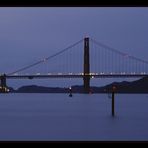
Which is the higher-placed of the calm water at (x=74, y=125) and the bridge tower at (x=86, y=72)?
the bridge tower at (x=86, y=72)

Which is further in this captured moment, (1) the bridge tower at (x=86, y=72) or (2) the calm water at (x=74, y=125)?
(1) the bridge tower at (x=86, y=72)

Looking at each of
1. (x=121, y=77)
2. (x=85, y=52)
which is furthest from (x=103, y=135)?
(x=85, y=52)

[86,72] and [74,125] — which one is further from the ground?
[86,72]

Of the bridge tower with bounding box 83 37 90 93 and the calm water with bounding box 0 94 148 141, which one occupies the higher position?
the bridge tower with bounding box 83 37 90 93

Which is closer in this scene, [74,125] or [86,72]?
[74,125]

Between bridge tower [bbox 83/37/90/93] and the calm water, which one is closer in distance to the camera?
the calm water

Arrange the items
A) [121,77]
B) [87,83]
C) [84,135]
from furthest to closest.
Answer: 1. [87,83]
2. [121,77]
3. [84,135]
